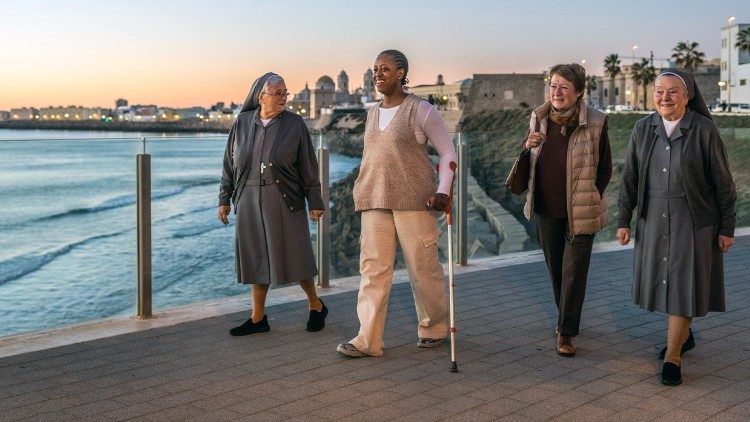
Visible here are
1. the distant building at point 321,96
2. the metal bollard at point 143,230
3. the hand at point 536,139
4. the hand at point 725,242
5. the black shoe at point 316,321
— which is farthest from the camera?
Answer: the distant building at point 321,96

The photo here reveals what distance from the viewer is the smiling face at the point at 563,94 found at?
5707 mm

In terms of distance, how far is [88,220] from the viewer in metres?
9.51

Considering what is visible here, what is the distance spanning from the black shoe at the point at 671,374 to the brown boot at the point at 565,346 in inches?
26.0

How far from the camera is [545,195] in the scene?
5.91 meters

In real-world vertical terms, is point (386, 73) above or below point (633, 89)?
below

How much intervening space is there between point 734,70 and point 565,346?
87388 millimetres

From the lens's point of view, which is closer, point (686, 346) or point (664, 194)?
point (664, 194)

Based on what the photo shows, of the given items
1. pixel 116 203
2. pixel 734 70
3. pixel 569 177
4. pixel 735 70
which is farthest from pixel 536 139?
pixel 734 70

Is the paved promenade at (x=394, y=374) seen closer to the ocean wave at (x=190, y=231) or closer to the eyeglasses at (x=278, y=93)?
the eyeglasses at (x=278, y=93)

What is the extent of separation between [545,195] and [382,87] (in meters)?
1.14

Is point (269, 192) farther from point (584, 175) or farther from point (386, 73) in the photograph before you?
point (584, 175)

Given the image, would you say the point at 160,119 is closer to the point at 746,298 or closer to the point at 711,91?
the point at 711,91

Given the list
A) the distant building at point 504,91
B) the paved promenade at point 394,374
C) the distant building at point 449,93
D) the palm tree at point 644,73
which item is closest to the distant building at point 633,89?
the palm tree at point 644,73

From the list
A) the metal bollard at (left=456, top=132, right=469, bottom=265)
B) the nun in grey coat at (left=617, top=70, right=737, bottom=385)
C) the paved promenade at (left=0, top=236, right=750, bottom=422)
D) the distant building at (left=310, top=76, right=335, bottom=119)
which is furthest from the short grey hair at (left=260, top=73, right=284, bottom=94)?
the distant building at (left=310, top=76, right=335, bottom=119)
